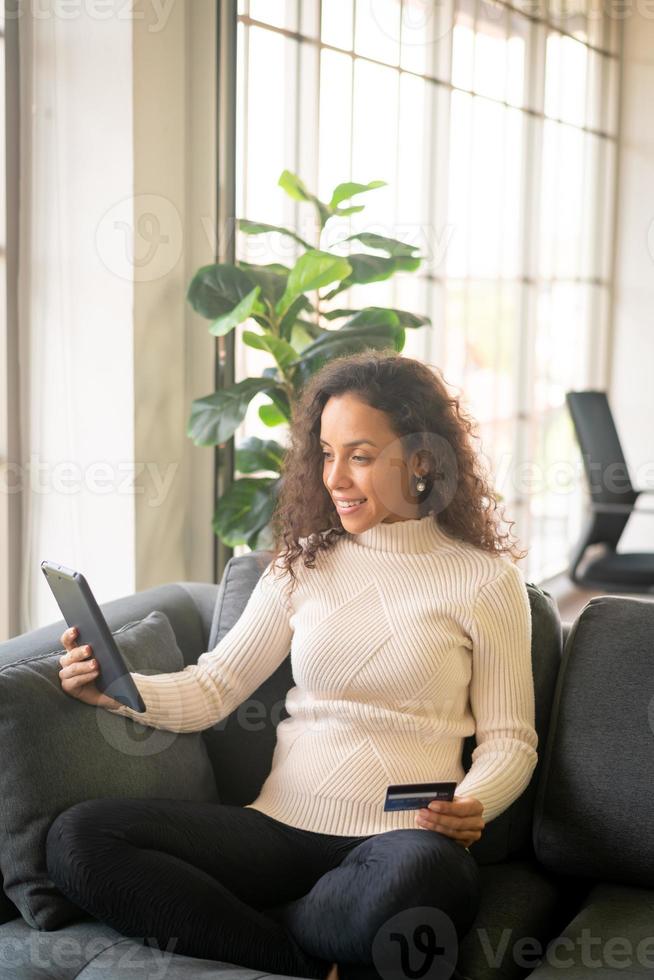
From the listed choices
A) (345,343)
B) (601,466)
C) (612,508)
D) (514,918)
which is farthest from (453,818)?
(601,466)

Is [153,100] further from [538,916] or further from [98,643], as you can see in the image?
[538,916]

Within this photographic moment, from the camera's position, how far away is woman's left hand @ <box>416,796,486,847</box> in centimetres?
160

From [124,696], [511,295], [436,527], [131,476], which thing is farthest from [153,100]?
[511,295]

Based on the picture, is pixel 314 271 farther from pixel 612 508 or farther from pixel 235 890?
pixel 612 508

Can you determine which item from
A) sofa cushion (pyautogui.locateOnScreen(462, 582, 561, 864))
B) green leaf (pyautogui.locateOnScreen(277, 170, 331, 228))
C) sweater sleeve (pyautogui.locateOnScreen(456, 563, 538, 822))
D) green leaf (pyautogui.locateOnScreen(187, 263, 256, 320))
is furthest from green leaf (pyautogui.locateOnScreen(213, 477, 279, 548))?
sweater sleeve (pyautogui.locateOnScreen(456, 563, 538, 822))

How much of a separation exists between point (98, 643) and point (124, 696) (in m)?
0.08

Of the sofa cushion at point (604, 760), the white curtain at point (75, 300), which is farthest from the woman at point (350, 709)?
the white curtain at point (75, 300)

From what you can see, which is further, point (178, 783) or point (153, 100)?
point (153, 100)

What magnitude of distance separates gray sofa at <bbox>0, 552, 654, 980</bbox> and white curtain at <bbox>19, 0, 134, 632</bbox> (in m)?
0.73

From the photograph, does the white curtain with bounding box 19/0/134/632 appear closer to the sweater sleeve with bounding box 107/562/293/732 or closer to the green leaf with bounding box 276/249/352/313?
the green leaf with bounding box 276/249/352/313

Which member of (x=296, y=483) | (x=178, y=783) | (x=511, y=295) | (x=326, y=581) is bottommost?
(x=178, y=783)

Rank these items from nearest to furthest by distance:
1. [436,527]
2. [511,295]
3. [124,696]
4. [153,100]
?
[124,696]
[436,527]
[153,100]
[511,295]

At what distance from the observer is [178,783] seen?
180cm

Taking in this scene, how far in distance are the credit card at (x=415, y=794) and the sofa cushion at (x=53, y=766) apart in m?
0.37
